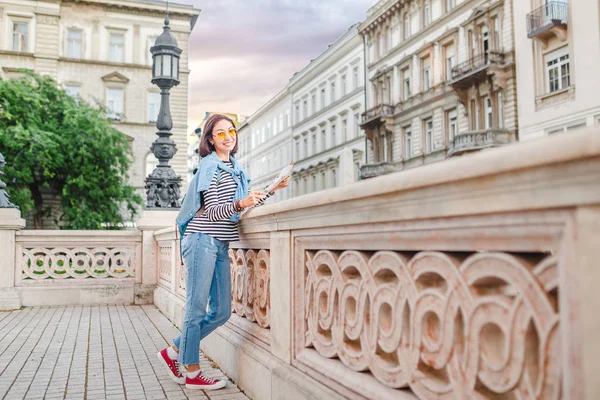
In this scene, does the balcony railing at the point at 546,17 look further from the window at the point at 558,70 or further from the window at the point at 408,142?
the window at the point at 408,142

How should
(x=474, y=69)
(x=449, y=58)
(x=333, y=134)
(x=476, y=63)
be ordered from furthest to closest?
(x=333, y=134)
(x=449, y=58)
(x=476, y=63)
(x=474, y=69)

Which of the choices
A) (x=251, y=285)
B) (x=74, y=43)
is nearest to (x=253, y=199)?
(x=251, y=285)

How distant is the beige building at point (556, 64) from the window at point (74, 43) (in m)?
26.3

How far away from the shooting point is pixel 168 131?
1124 cm

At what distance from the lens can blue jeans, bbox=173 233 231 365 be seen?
14.3 feet

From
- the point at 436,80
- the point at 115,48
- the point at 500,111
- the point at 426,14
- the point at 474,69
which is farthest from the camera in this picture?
the point at 115,48

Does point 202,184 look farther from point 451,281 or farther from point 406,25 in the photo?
point 406,25

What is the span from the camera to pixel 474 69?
2973 cm

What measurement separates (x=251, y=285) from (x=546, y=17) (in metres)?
25.6

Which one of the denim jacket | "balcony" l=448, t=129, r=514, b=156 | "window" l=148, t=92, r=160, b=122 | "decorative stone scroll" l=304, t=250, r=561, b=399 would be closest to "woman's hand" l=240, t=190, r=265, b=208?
the denim jacket

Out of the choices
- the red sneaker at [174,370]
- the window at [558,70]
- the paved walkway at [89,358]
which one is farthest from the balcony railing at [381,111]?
the red sneaker at [174,370]

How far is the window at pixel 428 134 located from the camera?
35531mm

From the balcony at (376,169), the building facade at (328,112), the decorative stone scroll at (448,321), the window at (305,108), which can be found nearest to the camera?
the decorative stone scroll at (448,321)

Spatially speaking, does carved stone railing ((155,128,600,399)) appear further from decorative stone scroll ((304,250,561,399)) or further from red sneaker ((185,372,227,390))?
red sneaker ((185,372,227,390))
